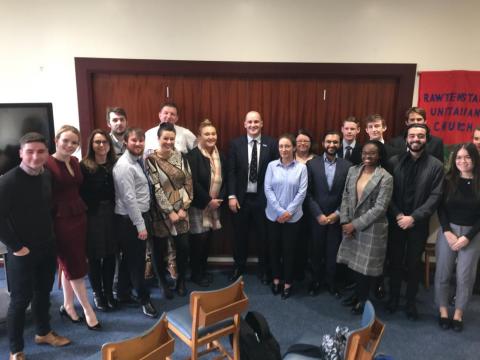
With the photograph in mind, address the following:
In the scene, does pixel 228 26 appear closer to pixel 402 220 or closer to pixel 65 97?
pixel 65 97

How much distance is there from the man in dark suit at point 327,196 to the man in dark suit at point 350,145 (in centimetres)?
22

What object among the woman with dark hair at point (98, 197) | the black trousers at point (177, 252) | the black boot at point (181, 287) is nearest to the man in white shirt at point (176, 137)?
the woman with dark hair at point (98, 197)

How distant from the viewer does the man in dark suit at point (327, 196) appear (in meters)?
2.92

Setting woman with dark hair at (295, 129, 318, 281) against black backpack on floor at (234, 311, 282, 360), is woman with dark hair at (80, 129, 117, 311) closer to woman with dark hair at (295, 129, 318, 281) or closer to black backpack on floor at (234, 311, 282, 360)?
black backpack on floor at (234, 311, 282, 360)

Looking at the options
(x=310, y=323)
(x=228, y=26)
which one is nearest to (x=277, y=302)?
(x=310, y=323)

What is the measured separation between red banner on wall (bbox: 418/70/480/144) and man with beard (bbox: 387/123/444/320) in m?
0.99

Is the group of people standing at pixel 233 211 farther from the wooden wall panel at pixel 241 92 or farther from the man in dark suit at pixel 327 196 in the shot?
the wooden wall panel at pixel 241 92

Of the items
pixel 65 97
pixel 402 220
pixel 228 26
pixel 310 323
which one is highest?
pixel 228 26

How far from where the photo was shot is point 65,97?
3416mm

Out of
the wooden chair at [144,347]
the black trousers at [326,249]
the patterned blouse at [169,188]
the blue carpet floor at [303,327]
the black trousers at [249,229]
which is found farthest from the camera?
Answer: the black trousers at [249,229]

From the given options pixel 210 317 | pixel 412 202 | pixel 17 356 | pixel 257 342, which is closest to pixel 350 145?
pixel 412 202

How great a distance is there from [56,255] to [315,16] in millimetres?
2963

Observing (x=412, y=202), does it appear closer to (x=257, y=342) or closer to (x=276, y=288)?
(x=276, y=288)

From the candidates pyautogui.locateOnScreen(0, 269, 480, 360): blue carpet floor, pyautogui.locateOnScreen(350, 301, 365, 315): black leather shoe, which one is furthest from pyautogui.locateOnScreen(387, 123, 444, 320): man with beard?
pyautogui.locateOnScreen(350, 301, 365, 315): black leather shoe
